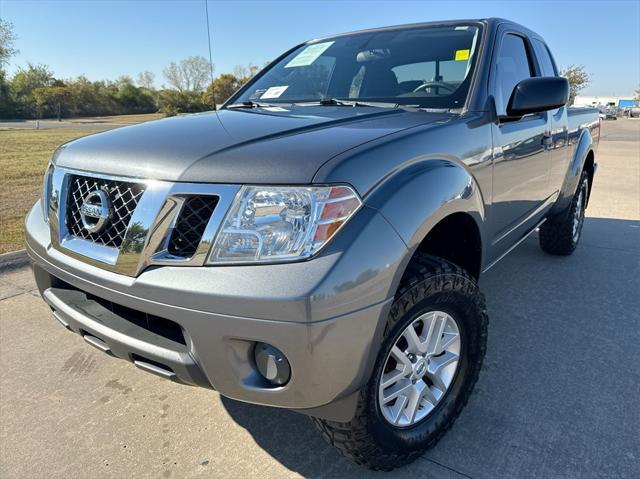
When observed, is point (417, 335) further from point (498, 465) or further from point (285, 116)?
point (285, 116)

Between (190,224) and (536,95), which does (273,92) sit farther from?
(190,224)

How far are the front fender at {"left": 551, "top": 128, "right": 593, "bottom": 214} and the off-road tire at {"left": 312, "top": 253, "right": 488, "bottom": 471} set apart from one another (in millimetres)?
2121

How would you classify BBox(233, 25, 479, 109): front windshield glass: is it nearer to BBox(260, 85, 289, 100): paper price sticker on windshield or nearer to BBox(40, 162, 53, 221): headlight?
BBox(260, 85, 289, 100): paper price sticker on windshield

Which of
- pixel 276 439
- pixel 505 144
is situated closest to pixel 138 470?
pixel 276 439

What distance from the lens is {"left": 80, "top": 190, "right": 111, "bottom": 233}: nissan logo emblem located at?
1.69 metres

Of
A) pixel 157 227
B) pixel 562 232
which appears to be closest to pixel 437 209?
pixel 157 227

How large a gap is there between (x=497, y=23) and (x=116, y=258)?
8.05ft

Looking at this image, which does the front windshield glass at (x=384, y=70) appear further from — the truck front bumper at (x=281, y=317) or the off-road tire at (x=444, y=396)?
the truck front bumper at (x=281, y=317)

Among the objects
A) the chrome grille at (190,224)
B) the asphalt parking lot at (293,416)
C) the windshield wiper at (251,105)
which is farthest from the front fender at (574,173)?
the chrome grille at (190,224)

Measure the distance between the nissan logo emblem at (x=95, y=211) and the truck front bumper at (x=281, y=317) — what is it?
0.17 m

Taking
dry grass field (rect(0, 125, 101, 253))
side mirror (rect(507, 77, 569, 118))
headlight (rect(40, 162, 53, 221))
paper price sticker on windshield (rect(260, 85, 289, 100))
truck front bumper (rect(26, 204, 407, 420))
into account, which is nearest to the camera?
truck front bumper (rect(26, 204, 407, 420))

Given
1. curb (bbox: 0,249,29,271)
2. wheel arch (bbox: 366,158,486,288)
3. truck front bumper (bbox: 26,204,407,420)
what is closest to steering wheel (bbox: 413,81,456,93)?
wheel arch (bbox: 366,158,486,288)

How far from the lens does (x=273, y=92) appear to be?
9.96 feet

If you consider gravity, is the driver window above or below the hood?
above
